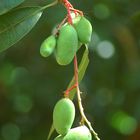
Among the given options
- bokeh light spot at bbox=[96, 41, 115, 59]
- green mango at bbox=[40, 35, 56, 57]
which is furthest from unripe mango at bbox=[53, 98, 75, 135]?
bokeh light spot at bbox=[96, 41, 115, 59]

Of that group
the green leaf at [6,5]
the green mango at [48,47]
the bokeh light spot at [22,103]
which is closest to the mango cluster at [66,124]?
the green mango at [48,47]

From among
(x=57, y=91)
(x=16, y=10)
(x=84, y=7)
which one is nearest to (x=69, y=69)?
(x=57, y=91)

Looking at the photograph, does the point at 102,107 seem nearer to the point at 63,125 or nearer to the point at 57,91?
the point at 57,91

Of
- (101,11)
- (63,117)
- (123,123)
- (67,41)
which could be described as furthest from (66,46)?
(123,123)

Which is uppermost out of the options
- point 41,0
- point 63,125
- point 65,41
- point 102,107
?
point 65,41

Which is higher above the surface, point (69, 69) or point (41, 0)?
point (41, 0)

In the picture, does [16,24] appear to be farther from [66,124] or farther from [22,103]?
[22,103]

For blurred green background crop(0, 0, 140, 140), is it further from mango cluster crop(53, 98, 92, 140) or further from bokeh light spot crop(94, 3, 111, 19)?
mango cluster crop(53, 98, 92, 140)
